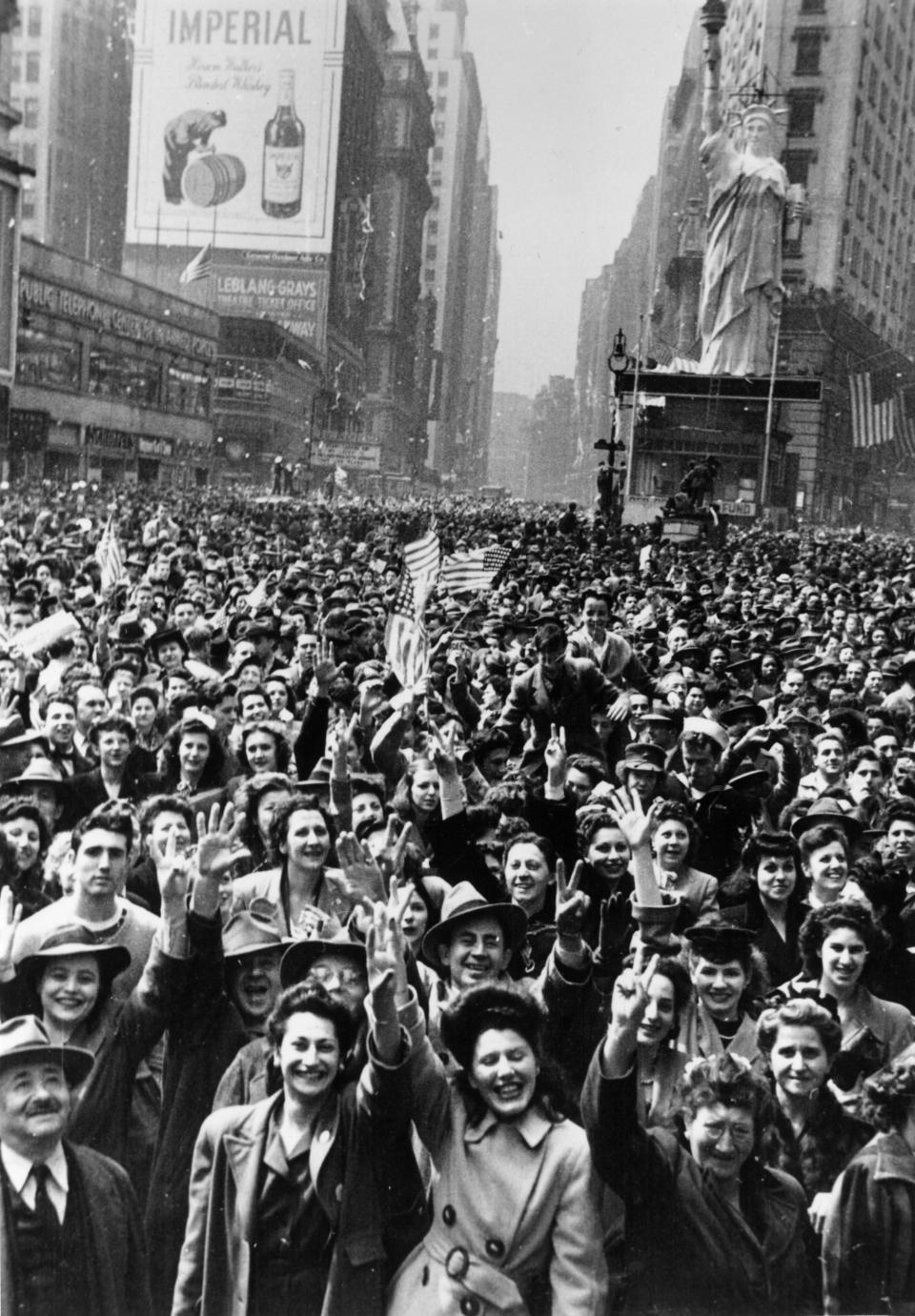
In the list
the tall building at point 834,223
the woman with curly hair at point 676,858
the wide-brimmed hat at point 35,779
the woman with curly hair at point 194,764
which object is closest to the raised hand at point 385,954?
the woman with curly hair at point 676,858

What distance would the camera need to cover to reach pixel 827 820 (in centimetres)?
598

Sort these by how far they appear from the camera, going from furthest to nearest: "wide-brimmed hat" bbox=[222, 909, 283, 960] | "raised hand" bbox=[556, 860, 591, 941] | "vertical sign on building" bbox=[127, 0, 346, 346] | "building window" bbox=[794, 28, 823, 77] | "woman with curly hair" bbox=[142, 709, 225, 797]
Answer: "vertical sign on building" bbox=[127, 0, 346, 346], "building window" bbox=[794, 28, 823, 77], "woman with curly hair" bbox=[142, 709, 225, 797], "wide-brimmed hat" bbox=[222, 909, 283, 960], "raised hand" bbox=[556, 860, 591, 941]

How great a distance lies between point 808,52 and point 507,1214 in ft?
231

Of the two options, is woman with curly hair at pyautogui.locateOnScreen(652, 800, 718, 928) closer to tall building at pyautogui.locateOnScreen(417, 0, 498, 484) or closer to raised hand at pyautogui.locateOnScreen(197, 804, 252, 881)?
raised hand at pyautogui.locateOnScreen(197, 804, 252, 881)

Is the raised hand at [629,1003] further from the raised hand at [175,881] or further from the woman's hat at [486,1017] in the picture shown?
the raised hand at [175,881]

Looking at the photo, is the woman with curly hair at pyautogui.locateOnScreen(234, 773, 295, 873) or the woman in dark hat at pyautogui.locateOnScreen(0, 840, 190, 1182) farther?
the woman with curly hair at pyautogui.locateOnScreen(234, 773, 295, 873)

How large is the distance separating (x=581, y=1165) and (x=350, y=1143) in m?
0.56

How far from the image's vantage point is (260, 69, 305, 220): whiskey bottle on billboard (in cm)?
7506

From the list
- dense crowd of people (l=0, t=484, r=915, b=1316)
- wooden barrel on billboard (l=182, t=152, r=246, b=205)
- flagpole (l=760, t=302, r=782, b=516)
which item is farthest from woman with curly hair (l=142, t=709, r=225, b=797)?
wooden barrel on billboard (l=182, t=152, r=246, b=205)

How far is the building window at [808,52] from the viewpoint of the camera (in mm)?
66250

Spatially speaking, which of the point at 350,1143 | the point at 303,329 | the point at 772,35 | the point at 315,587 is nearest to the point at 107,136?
the point at 303,329

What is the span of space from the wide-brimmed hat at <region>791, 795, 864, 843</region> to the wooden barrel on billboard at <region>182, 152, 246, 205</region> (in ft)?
244

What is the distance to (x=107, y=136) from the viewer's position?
101 metres

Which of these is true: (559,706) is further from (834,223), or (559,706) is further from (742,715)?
(834,223)
